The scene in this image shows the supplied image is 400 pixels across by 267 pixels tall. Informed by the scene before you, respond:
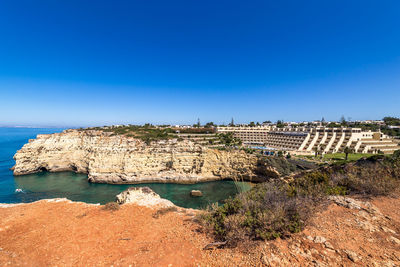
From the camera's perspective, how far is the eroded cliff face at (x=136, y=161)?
26.7 metres

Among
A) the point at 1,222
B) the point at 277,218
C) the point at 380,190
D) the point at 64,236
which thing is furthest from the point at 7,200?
the point at 380,190

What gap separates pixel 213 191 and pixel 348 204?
62.5ft

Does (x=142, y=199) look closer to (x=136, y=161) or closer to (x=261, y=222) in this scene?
(x=261, y=222)

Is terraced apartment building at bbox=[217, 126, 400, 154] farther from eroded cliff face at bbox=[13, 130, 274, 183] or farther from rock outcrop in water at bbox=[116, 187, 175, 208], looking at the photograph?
rock outcrop in water at bbox=[116, 187, 175, 208]

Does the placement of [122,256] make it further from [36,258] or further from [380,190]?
[380,190]

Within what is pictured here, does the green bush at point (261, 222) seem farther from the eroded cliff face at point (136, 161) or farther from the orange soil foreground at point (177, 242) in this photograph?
the eroded cliff face at point (136, 161)

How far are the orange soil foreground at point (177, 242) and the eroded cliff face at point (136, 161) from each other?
19.8m

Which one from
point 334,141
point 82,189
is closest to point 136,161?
point 82,189

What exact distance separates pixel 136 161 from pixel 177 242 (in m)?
24.8

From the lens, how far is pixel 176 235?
4.94 metres

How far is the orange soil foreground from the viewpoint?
A: 3555mm

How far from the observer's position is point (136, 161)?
26969 mm

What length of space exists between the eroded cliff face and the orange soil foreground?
19802 mm

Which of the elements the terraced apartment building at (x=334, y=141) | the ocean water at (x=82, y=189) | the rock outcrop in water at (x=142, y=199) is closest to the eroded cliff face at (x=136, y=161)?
the ocean water at (x=82, y=189)
